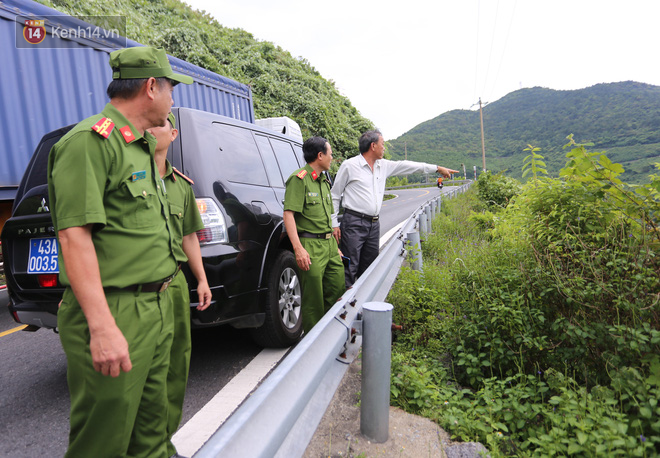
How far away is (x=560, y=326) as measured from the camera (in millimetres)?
2371

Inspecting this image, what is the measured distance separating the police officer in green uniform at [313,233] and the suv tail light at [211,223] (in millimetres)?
561

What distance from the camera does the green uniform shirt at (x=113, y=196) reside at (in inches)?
52.0

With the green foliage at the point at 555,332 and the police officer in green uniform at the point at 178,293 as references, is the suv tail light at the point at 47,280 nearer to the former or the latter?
the police officer in green uniform at the point at 178,293

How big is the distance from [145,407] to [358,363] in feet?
4.92

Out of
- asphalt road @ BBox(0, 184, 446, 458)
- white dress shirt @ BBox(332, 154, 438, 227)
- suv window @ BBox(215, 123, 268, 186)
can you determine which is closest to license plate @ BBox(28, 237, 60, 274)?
asphalt road @ BBox(0, 184, 446, 458)

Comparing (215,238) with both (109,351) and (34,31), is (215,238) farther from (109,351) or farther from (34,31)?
(34,31)

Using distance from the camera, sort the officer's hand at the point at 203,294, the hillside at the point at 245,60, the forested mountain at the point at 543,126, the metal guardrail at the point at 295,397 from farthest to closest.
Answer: the forested mountain at the point at 543,126, the hillside at the point at 245,60, the officer's hand at the point at 203,294, the metal guardrail at the point at 295,397

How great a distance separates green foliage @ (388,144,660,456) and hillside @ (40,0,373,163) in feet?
44.2

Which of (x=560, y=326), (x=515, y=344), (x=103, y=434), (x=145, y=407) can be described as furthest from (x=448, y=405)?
(x=103, y=434)

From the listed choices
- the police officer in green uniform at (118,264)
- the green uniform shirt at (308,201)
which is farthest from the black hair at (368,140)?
the police officer in green uniform at (118,264)

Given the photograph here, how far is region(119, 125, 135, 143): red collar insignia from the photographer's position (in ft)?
4.96

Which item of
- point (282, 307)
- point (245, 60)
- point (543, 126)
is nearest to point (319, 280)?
point (282, 307)

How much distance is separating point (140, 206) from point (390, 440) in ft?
5.09

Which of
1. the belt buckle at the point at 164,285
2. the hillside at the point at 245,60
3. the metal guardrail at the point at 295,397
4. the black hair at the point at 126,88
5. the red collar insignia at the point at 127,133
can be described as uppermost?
the hillside at the point at 245,60
